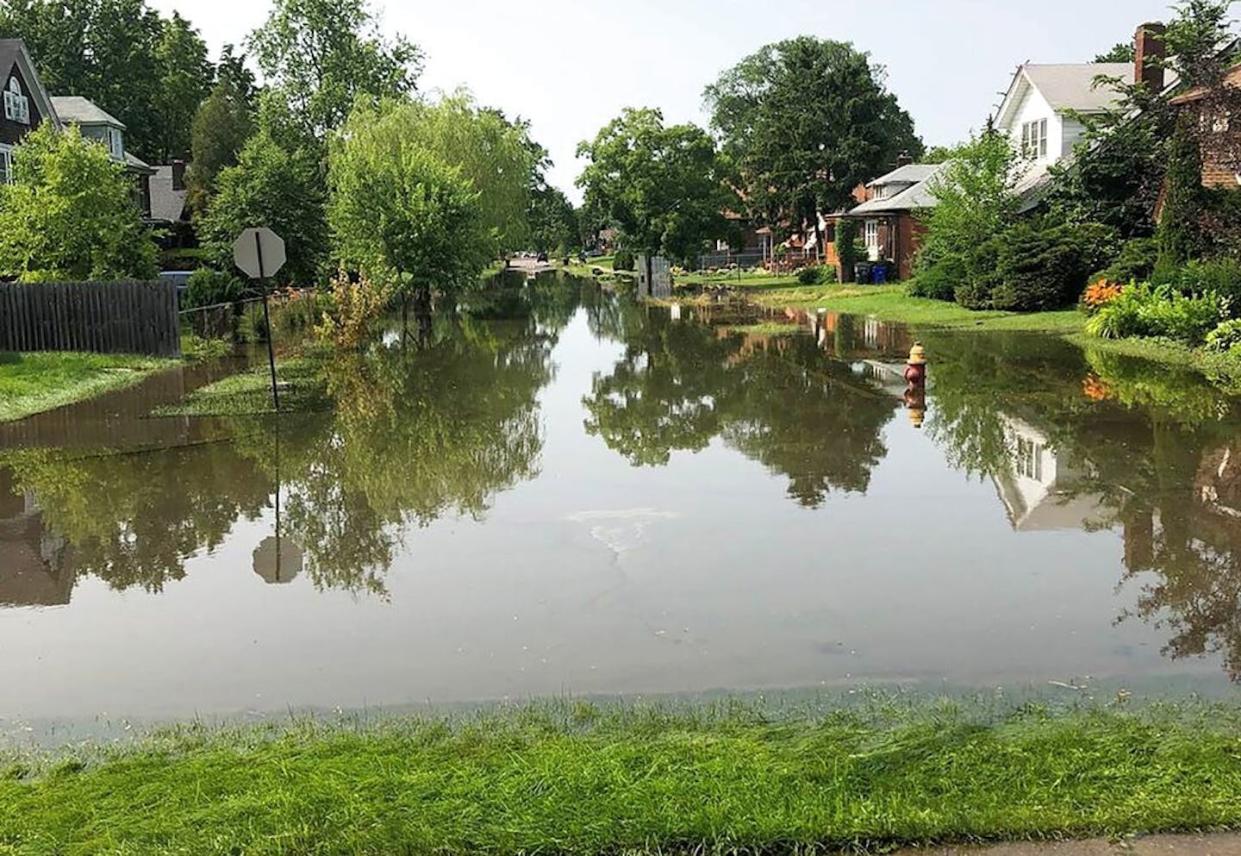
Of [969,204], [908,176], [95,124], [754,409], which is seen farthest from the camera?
[908,176]

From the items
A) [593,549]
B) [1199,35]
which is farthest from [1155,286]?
[593,549]

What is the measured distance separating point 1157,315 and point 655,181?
3659 cm

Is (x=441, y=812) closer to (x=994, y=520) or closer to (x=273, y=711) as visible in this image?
(x=273, y=711)

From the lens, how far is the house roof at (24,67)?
39.3m

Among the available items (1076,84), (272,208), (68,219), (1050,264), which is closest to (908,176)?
(1076,84)

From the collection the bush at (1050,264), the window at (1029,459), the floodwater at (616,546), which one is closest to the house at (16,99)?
the floodwater at (616,546)

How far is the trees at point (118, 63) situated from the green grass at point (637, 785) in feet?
244

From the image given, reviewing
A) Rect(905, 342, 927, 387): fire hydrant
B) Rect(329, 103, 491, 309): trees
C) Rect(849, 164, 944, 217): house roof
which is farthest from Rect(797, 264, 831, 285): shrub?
Rect(905, 342, 927, 387): fire hydrant

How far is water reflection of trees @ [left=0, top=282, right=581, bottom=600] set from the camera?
998 centimetres

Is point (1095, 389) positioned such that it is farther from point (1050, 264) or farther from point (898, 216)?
point (898, 216)

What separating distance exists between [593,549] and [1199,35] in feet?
95.4

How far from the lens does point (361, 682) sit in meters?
6.86

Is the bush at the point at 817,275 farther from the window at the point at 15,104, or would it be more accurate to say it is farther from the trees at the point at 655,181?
the window at the point at 15,104

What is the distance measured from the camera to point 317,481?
493 inches
